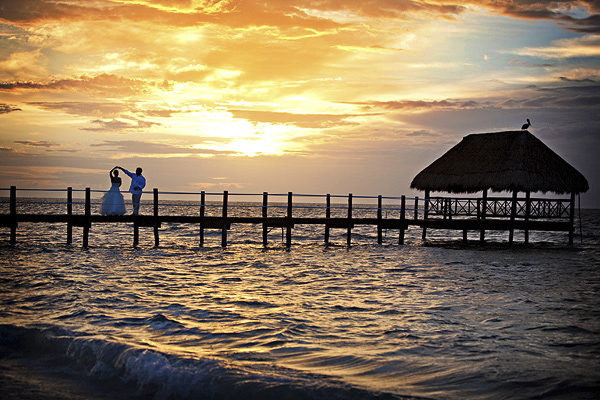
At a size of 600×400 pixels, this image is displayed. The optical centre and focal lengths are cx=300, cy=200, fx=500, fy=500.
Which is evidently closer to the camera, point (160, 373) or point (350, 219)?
point (160, 373)

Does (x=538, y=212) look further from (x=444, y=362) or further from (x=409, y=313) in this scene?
(x=444, y=362)

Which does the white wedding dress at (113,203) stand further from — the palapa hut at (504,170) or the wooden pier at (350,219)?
the palapa hut at (504,170)

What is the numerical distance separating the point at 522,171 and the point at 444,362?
19.3 m

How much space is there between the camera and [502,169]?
24.2m

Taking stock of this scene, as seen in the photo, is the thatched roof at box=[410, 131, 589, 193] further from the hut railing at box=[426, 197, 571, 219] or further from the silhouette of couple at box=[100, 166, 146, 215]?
the silhouette of couple at box=[100, 166, 146, 215]

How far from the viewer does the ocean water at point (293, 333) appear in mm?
6086

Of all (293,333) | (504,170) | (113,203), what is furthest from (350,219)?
(293,333)

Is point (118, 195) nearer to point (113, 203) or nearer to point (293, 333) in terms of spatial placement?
point (113, 203)

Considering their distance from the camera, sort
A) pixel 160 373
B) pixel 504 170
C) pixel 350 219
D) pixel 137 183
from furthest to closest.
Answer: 1. pixel 504 170
2. pixel 350 219
3. pixel 137 183
4. pixel 160 373

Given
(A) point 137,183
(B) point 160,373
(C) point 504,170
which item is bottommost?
(B) point 160,373

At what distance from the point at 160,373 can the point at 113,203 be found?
13.4 metres

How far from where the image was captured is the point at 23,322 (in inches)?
327

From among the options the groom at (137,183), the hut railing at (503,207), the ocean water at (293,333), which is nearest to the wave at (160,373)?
the ocean water at (293,333)

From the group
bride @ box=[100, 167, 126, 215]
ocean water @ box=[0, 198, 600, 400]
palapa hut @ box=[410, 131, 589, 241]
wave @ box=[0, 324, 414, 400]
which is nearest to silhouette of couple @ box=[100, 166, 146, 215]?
bride @ box=[100, 167, 126, 215]
